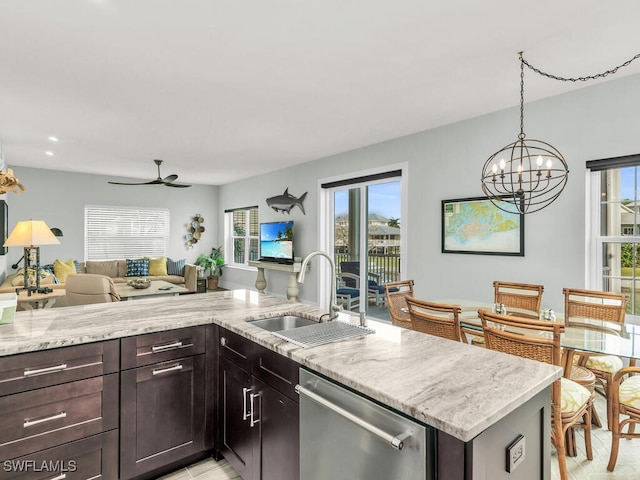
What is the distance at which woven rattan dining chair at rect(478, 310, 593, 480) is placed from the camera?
178 cm

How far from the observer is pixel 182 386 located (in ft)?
6.64

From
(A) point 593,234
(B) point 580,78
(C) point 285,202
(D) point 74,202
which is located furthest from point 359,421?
(D) point 74,202

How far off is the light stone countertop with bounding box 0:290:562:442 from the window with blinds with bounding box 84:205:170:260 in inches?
245

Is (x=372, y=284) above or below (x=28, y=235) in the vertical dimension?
below

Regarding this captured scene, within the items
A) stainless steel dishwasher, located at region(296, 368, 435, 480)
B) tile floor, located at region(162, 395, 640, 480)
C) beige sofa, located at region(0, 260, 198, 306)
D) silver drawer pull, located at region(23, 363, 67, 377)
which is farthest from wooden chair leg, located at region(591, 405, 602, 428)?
beige sofa, located at region(0, 260, 198, 306)

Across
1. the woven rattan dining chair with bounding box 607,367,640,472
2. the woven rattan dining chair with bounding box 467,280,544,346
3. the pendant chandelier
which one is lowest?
the woven rattan dining chair with bounding box 607,367,640,472

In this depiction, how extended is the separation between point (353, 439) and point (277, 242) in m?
5.80

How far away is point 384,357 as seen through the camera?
1.45m

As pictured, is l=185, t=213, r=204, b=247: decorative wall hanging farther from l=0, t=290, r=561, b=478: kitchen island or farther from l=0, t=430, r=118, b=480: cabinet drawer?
l=0, t=430, r=118, b=480: cabinet drawer

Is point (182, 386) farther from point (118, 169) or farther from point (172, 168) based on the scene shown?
point (118, 169)

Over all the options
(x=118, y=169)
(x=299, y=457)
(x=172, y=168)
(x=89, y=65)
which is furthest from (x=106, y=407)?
(x=118, y=169)

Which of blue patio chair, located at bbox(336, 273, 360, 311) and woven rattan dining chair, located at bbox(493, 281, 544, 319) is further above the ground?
woven rattan dining chair, located at bbox(493, 281, 544, 319)

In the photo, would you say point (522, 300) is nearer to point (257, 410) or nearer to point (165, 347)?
point (257, 410)

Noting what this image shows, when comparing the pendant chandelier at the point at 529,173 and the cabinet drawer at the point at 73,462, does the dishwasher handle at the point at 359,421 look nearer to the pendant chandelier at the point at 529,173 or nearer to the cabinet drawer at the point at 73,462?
the cabinet drawer at the point at 73,462
